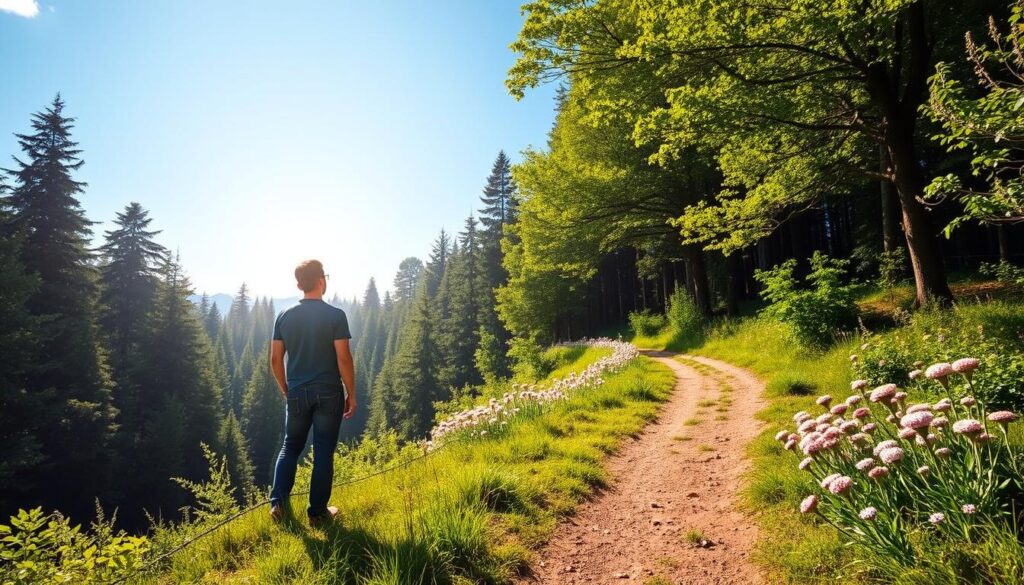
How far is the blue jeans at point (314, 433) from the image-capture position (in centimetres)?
396

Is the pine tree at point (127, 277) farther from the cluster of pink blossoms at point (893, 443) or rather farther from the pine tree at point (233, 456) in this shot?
the cluster of pink blossoms at point (893, 443)

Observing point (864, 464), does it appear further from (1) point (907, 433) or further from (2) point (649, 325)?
(2) point (649, 325)

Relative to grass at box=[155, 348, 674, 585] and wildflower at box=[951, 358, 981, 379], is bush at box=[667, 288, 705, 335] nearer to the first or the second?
grass at box=[155, 348, 674, 585]

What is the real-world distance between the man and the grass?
Answer: 309mm

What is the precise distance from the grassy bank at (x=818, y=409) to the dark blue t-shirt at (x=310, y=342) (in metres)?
4.00

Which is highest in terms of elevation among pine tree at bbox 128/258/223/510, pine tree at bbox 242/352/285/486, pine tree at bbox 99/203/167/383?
pine tree at bbox 99/203/167/383

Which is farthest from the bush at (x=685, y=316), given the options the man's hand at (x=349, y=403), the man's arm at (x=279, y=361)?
the man's arm at (x=279, y=361)

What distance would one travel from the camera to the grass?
3.01 meters

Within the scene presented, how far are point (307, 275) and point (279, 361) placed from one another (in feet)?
3.01

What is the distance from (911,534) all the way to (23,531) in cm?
526

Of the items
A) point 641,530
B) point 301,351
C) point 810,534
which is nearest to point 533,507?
point 641,530

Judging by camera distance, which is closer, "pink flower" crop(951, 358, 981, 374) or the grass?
"pink flower" crop(951, 358, 981, 374)

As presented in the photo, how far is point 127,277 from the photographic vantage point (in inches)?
1182

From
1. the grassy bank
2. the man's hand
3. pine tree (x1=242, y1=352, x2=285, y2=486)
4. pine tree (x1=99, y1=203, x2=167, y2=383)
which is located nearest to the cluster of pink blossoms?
the grassy bank
